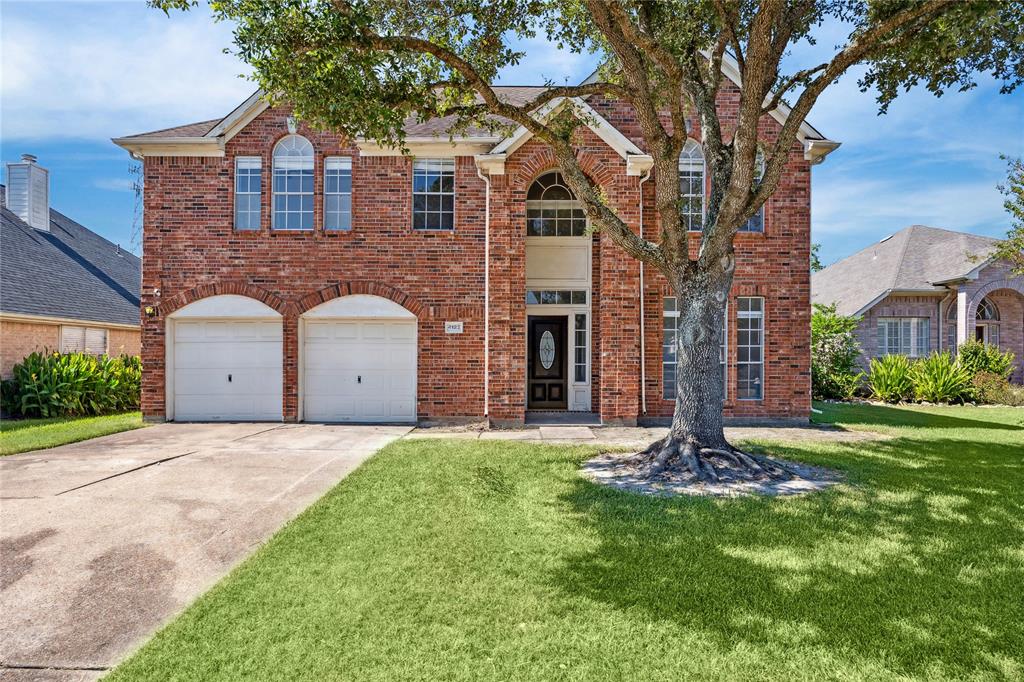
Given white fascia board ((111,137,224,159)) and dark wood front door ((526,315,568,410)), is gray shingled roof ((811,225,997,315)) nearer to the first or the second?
dark wood front door ((526,315,568,410))

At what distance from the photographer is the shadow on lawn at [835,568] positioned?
319cm

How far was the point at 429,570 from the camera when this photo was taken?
4.11 m

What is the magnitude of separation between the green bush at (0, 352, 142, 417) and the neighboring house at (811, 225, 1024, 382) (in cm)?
2350

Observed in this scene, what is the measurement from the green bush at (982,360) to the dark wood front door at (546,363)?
13.7 meters

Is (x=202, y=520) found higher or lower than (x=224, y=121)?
lower

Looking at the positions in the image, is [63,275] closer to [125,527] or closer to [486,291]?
[486,291]

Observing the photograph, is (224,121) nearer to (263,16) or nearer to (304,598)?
(263,16)

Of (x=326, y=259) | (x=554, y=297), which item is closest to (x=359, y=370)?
(x=326, y=259)

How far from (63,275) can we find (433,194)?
14.3 m

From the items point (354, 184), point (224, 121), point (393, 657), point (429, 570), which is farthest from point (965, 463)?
point (224, 121)

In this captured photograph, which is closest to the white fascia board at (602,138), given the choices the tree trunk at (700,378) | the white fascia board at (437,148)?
the white fascia board at (437,148)

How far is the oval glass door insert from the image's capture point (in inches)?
505

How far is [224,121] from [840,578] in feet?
43.2

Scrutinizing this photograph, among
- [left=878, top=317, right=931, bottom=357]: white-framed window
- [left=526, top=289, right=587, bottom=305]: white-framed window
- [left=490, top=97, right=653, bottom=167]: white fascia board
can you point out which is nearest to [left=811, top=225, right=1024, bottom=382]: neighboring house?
[left=878, top=317, right=931, bottom=357]: white-framed window
